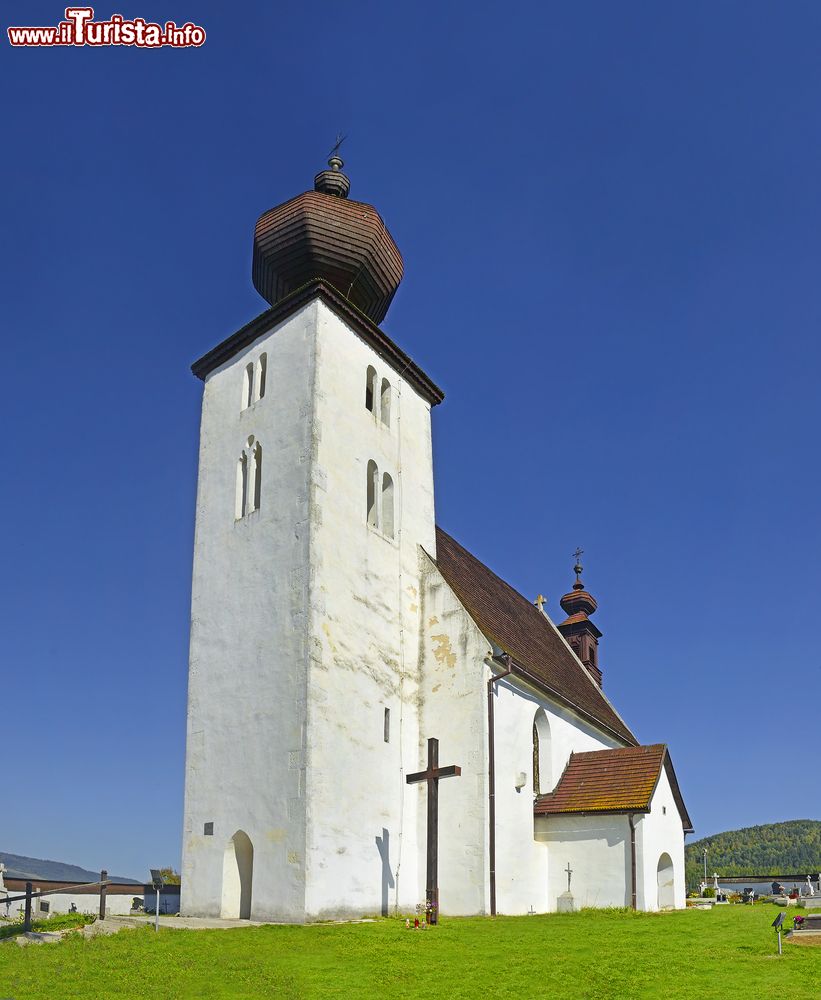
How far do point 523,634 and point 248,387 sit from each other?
11123 mm

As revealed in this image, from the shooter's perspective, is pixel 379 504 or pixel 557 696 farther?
pixel 557 696

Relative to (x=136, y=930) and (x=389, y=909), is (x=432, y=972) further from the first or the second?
(x=389, y=909)

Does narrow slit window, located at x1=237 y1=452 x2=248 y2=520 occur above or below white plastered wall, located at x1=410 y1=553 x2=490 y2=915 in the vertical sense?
above

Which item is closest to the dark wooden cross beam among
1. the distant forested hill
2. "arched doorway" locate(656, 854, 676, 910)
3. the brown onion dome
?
"arched doorway" locate(656, 854, 676, 910)

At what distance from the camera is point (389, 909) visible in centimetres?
Result: 1870

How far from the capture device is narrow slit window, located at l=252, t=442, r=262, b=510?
20750mm

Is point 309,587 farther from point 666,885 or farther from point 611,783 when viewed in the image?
point 666,885

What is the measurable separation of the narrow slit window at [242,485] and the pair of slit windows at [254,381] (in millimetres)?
1320

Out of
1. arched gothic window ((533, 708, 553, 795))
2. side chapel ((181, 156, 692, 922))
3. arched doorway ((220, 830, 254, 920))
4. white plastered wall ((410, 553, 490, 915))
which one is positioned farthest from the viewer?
arched gothic window ((533, 708, 553, 795))

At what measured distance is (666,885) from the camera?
22953mm

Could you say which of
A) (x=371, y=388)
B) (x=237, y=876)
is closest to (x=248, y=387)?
(x=371, y=388)

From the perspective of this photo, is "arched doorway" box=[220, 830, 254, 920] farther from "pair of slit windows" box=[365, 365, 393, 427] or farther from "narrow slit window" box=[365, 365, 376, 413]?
"narrow slit window" box=[365, 365, 376, 413]

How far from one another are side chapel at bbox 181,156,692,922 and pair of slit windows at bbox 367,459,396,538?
5cm

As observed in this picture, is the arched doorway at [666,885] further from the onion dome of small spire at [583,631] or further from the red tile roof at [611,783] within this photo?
the onion dome of small spire at [583,631]
